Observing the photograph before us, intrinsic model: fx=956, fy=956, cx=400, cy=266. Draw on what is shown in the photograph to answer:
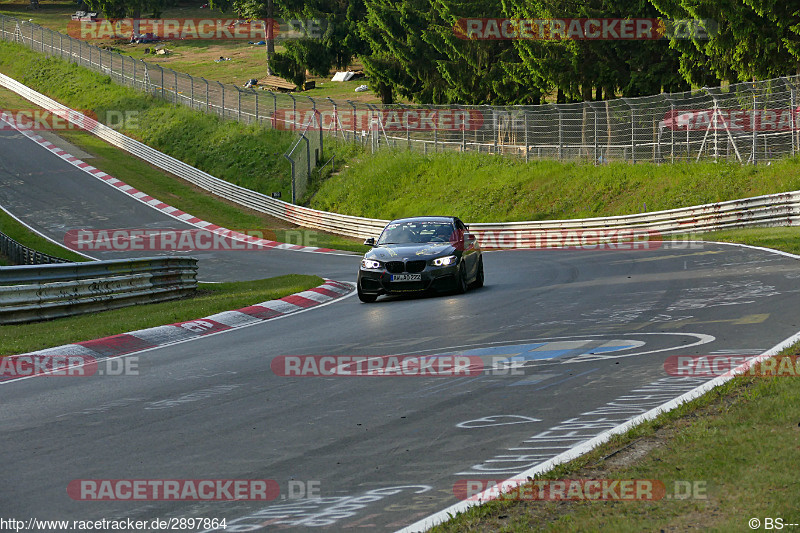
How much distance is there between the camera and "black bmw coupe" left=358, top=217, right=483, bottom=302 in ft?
53.3

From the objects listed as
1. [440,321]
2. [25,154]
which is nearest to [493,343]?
[440,321]

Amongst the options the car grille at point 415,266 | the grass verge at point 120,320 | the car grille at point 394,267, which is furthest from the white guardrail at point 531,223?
the car grille at point 394,267

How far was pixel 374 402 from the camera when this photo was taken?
7676 mm


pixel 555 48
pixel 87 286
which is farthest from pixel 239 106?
pixel 87 286

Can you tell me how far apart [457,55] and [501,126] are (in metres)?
10.3

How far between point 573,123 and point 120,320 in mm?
25825

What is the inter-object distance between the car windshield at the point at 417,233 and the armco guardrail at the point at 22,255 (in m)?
10.3

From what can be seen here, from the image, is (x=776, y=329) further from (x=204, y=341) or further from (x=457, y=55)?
(x=457, y=55)

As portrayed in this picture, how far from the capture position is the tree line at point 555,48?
32.8m

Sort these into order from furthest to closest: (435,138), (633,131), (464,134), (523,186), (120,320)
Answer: (435,138), (464,134), (523,186), (633,131), (120,320)

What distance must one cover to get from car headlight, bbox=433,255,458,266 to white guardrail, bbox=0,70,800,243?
14.0 m

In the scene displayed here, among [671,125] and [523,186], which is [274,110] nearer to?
[523,186]

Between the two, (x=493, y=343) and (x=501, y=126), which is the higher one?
(x=501, y=126)

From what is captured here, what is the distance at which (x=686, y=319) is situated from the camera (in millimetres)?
11406
